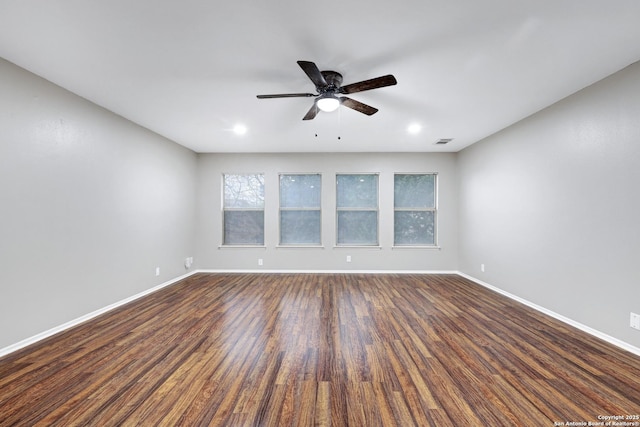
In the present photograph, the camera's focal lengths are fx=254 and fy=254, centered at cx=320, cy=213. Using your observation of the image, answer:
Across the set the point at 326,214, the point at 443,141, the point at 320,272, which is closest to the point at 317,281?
the point at 320,272

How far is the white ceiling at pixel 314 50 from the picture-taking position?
1.67 meters

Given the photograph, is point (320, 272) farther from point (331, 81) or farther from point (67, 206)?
point (67, 206)

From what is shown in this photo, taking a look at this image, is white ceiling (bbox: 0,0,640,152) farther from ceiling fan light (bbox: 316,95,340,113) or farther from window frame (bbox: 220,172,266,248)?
window frame (bbox: 220,172,266,248)

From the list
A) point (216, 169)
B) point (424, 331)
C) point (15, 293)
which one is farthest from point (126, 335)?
point (216, 169)

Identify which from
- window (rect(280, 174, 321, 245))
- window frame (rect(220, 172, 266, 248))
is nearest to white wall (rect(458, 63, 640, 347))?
window (rect(280, 174, 321, 245))

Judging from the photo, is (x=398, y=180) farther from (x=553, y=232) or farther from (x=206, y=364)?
(x=206, y=364)

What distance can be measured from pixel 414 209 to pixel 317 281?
8.52 feet

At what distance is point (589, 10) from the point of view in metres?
1.66

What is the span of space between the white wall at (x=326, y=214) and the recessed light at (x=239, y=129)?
54.7 inches

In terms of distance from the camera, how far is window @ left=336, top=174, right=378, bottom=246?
5.50 meters

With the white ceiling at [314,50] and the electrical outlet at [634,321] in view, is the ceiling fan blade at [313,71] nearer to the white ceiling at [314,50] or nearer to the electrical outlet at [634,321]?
the white ceiling at [314,50]

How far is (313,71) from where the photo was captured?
197 cm

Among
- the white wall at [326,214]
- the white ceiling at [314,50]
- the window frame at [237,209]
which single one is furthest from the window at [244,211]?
the white ceiling at [314,50]

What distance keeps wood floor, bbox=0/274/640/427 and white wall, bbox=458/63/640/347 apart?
0.43 meters
